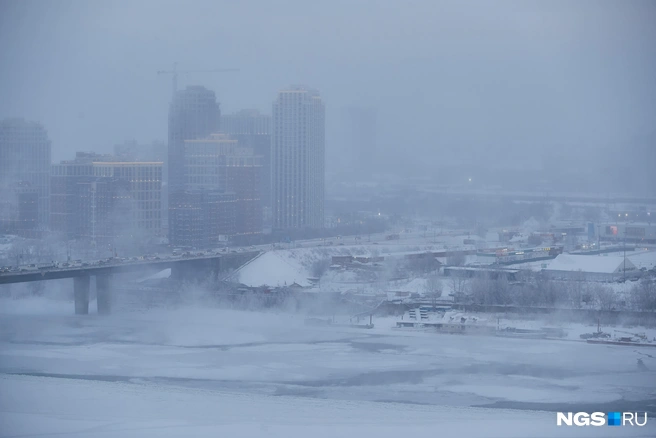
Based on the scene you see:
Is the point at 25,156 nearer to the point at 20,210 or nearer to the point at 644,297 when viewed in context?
the point at 20,210

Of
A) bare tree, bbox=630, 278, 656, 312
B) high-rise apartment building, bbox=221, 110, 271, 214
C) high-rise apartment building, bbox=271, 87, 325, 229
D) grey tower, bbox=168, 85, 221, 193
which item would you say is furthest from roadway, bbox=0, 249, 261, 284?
grey tower, bbox=168, 85, 221, 193

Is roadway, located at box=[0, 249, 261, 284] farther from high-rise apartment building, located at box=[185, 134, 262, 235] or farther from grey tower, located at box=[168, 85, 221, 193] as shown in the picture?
grey tower, located at box=[168, 85, 221, 193]

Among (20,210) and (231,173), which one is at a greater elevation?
(231,173)

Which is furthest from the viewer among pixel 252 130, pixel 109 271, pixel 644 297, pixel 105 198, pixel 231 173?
pixel 252 130

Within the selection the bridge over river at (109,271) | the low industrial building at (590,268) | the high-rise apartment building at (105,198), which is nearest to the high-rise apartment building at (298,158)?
the high-rise apartment building at (105,198)

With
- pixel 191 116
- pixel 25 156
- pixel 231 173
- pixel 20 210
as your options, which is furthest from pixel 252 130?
pixel 20 210
